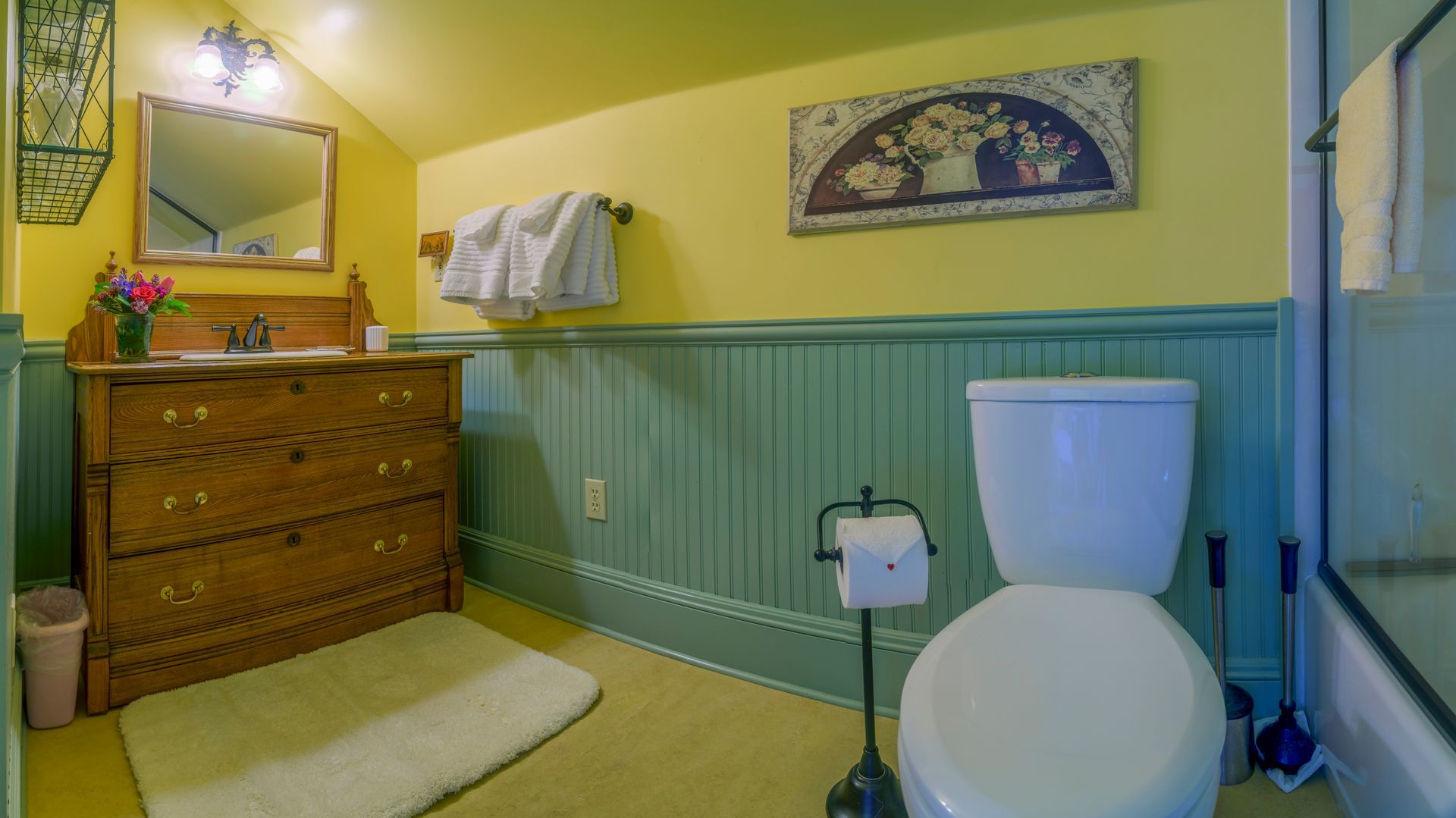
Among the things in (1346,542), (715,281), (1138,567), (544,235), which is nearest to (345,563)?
(544,235)

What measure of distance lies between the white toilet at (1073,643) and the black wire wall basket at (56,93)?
1.81 metres

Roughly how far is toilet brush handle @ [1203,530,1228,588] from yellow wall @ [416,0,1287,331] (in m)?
0.46

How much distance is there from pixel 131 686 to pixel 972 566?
1983 millimetres

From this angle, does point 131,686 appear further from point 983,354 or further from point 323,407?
point 983,354

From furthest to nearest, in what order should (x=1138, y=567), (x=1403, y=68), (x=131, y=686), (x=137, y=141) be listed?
(x=137, y=141) < (x=131, y=686) < (x=1138, y=567) < (x=1403, y=68)

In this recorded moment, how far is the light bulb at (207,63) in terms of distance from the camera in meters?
2.17

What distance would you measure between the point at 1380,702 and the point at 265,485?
2330 millimetres

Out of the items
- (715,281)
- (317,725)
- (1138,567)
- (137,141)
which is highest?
(137,141)

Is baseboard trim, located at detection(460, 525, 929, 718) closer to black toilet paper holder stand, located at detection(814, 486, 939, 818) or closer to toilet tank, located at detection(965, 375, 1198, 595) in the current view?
black toilet paper holder stand, located at detection(814, 486, 939, 818)

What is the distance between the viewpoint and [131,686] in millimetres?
1649

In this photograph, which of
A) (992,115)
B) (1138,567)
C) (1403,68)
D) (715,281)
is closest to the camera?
(1403,68)

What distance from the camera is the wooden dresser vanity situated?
5.33 feet

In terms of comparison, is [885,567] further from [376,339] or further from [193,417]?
[376,339]

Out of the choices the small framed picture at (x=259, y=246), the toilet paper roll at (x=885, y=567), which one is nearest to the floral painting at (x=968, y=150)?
the toilet paper roll at (x=885, y=567)
